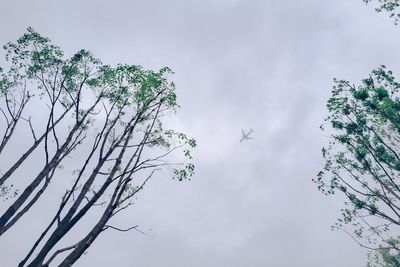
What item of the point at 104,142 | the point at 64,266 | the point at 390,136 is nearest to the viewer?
the point at 64,266

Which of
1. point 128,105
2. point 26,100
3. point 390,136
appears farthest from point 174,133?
point 390,136

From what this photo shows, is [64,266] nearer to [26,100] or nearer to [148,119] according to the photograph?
[148,119]

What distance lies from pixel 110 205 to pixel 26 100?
415 inches

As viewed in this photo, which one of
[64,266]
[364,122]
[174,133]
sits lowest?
[64,266]

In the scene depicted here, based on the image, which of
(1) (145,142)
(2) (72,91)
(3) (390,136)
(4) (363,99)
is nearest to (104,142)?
(1) (145,142)

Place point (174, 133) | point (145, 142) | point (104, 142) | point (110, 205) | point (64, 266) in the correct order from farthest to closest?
point (174, 133)
point (145, 142)
point (104, 142)
point (110, 205)
point (64, 266)

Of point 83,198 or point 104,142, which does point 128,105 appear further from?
point 83,198

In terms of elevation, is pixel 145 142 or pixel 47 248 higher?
pixel 145 142

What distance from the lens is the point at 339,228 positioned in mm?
16906

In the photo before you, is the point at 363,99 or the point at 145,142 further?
the point at 363,99

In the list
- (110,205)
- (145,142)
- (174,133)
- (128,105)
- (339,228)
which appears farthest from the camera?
(339,228)

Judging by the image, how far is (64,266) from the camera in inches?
368

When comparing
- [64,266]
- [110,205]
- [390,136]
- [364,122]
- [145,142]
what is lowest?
[64,266]

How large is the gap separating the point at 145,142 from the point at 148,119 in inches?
61.9
